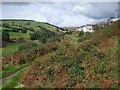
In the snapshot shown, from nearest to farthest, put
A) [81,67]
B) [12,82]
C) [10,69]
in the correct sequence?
[81,67]
[12,82]
[10,69]

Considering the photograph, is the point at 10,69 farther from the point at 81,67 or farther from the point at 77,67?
the point at 81,67

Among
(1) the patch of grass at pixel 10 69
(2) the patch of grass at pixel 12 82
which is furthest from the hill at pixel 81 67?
(1) the patch of grass at pixel 10 69

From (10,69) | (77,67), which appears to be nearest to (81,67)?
(77,67)

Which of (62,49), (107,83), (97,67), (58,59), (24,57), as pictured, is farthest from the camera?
(24,57)

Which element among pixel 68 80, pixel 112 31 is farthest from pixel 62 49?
pixel 68 80

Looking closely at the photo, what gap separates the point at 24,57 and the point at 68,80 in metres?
13.9

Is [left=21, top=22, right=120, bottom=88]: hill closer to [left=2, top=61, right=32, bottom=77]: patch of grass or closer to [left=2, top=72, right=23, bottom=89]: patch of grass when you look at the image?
[left=2, top=72, right=23, bottom=89]: patch of grass

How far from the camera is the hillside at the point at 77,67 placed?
98.5ft

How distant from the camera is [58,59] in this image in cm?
3612

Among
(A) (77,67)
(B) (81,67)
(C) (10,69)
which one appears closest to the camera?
(B) (81,67)

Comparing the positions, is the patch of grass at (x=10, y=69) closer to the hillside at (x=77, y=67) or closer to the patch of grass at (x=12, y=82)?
the hillside at (x=77, y=67)

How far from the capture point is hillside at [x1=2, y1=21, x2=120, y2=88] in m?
30.0

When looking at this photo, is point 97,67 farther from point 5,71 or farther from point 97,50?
point 5,71

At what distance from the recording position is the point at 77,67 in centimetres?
3306
